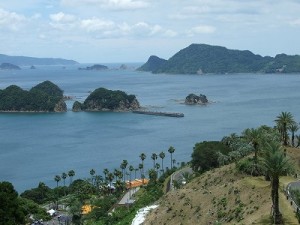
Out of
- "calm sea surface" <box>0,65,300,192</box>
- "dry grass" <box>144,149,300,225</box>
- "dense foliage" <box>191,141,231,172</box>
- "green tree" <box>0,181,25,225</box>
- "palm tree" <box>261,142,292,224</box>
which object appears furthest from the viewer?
"calm sea surface" <box>0,65,300,192</box>

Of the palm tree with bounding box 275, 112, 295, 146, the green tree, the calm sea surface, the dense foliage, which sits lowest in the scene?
the calm sea surface

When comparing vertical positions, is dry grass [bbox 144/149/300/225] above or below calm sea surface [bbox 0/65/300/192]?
above

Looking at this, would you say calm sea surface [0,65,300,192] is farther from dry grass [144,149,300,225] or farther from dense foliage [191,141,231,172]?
dry grass [144,149,300,225]

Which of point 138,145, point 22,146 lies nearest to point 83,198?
point 138,145

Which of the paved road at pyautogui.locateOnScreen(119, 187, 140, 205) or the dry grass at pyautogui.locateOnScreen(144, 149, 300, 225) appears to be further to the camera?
the paved road at pyautogui.locateOnScreen(119, 187, 140, 205)

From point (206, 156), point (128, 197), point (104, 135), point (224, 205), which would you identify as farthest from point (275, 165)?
point (104, 135)

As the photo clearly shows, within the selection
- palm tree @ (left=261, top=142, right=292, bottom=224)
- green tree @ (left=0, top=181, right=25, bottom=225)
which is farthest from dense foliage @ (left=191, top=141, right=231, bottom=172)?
palm tree @ (left=261, top=142, right=292, bottom=224)

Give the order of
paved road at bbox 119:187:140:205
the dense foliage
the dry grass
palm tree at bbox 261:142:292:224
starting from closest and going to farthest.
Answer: palm tree at bbox 261:142:292:224
the dry grass
paved road at bbox 119:187:140:205
the dense foliage
